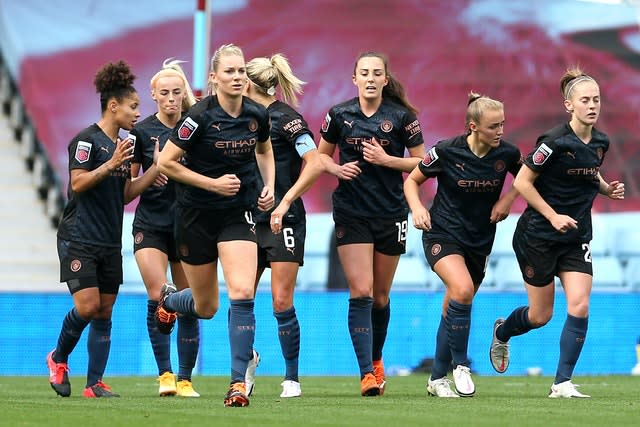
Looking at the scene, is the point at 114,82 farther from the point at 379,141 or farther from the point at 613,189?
the point at 613,189

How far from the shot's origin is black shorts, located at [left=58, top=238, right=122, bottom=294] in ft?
28.3

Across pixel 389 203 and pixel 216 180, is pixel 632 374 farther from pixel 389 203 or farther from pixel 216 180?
pixel 216 180

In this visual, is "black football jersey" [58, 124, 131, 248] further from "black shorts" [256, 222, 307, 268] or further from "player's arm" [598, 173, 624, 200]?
"player's arm" [598, 173, 624, 200]

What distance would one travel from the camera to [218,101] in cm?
748

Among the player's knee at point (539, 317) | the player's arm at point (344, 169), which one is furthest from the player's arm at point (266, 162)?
the player's knee at point (539, 317)

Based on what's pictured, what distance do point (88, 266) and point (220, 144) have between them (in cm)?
170

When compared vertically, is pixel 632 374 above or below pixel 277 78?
below

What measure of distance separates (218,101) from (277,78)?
1495 millimetres

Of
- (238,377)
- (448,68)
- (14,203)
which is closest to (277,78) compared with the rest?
(238,377)

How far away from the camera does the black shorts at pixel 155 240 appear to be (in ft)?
Answer: 29.5

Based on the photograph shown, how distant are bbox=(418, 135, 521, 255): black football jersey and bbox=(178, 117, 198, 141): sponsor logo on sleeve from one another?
196 centimetres

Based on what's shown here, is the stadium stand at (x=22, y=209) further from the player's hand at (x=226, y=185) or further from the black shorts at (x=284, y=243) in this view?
the player's hand at (x=226, y=185)

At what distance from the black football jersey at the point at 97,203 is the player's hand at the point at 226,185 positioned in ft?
5.25

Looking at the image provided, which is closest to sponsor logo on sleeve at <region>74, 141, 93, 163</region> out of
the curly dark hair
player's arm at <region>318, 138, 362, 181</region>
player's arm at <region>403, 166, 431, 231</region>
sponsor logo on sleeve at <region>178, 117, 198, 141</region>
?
the curly dark hair
